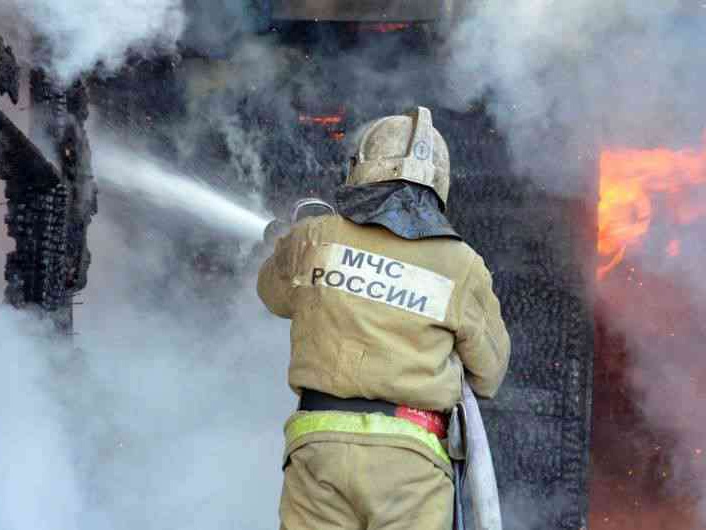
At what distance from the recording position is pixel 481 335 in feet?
12.0

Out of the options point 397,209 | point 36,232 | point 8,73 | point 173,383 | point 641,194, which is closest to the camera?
point 397,209

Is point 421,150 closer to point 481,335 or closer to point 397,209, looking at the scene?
point 397,209

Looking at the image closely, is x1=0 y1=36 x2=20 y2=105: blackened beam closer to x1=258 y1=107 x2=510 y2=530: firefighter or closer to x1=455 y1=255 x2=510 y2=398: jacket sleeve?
x1=258 y1=107 x2=510 y2=530: firefighter

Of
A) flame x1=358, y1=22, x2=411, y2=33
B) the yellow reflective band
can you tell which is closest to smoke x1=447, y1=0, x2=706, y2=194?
flame x1=358, y1=22, x2=411, y2=33

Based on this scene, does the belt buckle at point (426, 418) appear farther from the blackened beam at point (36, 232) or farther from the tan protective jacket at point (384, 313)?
the blackened beam at point (36, 232)

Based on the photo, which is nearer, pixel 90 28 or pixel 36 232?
pixel 90 28

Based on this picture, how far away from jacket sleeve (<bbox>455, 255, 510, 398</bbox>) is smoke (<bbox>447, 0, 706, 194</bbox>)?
2.12m

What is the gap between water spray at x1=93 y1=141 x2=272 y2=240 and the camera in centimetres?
594

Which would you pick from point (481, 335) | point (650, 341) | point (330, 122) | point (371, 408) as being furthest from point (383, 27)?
point (371, 408)

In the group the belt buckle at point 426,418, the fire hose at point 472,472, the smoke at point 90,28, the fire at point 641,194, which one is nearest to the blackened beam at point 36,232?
the smoke at point 90,28

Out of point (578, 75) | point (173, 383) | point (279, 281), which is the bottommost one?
point (279, 281)

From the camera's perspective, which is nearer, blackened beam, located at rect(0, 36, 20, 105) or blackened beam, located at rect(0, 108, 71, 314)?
blackened beam, located at rect(0, 36, 20, 105)

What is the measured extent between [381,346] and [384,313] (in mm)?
118

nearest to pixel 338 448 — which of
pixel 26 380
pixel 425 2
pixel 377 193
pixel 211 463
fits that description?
pixel 377 193
